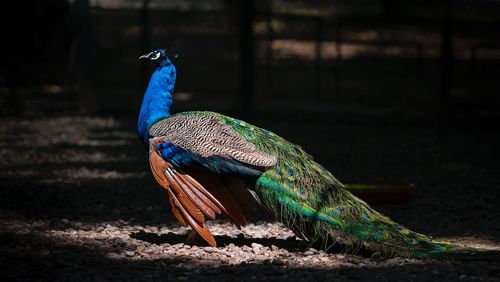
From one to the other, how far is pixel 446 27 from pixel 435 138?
7.64 feet

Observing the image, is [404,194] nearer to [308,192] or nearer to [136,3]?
[308,192]

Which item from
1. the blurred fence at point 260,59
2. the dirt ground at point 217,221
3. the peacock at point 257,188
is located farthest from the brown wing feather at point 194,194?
the blurred fence at point 260,59

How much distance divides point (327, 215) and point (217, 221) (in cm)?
153

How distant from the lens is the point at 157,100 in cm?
578

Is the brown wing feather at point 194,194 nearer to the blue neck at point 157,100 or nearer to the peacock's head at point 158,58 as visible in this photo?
the blue neck at point 157,100

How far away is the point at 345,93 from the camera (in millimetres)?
13930

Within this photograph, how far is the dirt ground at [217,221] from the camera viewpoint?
5.08 m

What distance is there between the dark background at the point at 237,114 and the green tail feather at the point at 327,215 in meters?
0.13

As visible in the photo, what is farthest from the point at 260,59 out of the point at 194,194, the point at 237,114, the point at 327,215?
the point at 327,215

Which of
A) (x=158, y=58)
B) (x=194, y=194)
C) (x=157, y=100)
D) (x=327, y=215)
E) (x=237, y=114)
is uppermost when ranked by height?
(x=158, y=58)

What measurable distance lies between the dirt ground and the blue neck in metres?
0.80

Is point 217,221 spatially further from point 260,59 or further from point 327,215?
point 260,59

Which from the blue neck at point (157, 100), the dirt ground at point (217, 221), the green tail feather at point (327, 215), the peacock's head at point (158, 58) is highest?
the peacock's head at point (158, 58)

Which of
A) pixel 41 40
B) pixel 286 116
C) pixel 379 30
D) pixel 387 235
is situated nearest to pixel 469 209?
pixel 387 235
